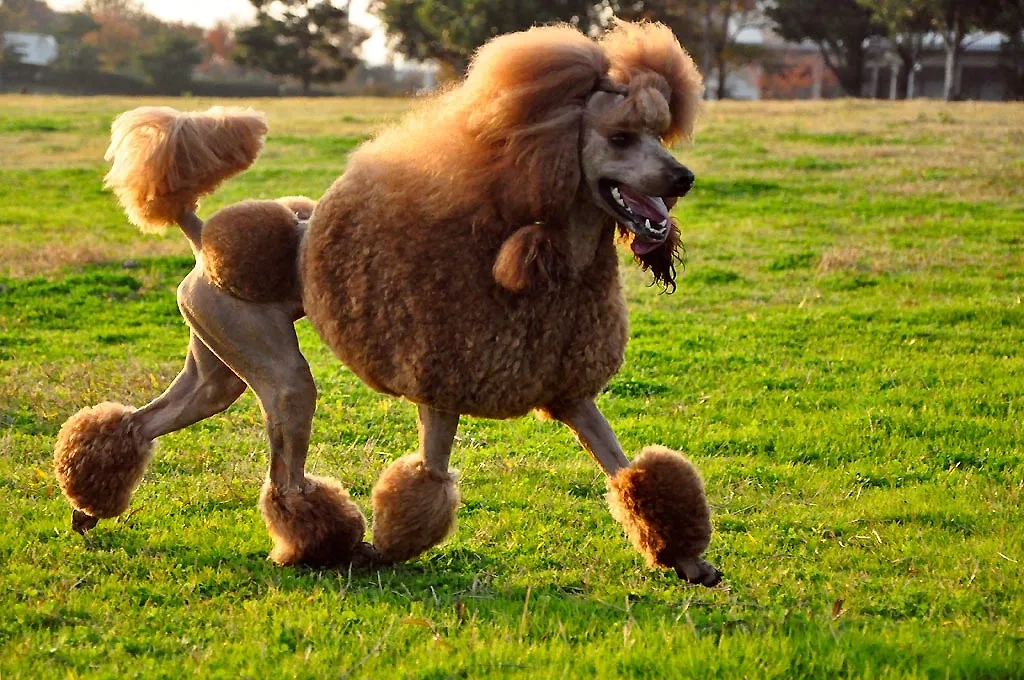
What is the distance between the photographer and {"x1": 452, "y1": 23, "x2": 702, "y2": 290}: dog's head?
4.54 meters

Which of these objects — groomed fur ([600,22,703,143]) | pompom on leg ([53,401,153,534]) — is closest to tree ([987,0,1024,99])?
groomed fur ([600,22,703,143])

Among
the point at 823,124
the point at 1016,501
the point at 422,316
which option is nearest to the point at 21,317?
the point at 422,316

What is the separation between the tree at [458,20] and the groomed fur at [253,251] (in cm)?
Result: 4130

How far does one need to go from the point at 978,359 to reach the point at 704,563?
514cm

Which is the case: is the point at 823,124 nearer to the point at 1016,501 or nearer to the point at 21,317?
the point at 21,317

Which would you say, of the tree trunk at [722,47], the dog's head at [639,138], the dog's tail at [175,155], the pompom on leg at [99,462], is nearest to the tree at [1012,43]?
the tree trunk at [722,47]

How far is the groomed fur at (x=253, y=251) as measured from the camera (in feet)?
17.3

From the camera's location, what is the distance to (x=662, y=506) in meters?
4.86

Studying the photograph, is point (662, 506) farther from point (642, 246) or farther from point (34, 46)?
point (34, 46)

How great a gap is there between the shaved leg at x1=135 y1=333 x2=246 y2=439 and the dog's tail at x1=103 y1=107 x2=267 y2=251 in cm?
Result: 57

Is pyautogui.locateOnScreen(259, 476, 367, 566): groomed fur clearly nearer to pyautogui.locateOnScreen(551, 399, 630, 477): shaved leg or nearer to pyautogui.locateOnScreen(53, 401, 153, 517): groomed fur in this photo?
pyautogui.locateOnScreen(53, 401, 153, 517): groomed fur

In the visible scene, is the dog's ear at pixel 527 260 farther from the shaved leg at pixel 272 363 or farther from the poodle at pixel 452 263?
the shaved leg at pixel 272 363

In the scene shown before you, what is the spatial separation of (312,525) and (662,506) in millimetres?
1526

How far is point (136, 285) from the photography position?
42.3 feet
